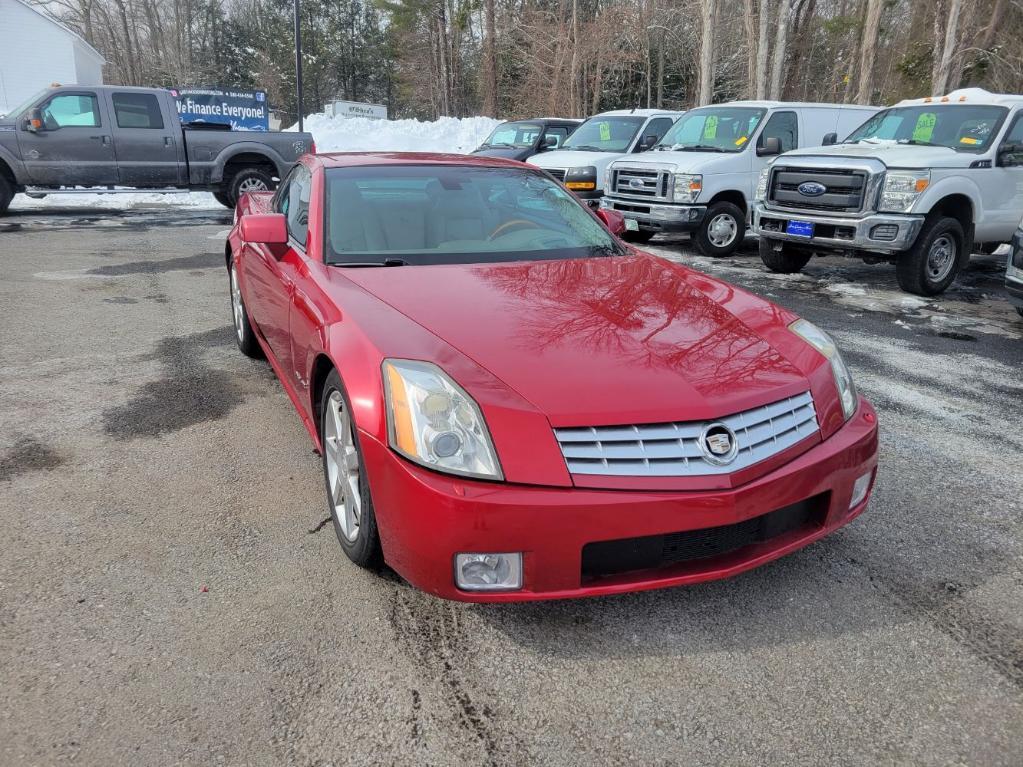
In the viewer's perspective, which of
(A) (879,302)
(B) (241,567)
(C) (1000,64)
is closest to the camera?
(B) (241,567)

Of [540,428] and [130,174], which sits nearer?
[540,428]

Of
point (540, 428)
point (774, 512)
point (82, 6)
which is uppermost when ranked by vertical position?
point (82, 6)

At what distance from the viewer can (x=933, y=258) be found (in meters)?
7.94

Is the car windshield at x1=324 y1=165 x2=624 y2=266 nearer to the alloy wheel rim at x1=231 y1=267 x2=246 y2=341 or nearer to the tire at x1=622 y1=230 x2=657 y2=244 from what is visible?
the alloy wheel rim at x1=231 y1=267 x2=246 y2=341

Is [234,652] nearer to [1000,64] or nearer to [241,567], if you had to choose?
[241,567]

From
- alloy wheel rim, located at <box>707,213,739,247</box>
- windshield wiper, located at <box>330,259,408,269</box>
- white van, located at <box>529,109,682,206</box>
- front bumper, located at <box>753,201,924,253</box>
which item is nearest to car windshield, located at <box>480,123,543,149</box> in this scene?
white van, located at <box>529,109,682,206</box>

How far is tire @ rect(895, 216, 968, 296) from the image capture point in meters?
7.75

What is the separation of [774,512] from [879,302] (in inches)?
245

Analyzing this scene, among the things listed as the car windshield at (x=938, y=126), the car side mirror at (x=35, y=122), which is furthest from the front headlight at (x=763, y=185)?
the car side mirror at (x=35, y=122)

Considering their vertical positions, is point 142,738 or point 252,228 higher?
point 252,228

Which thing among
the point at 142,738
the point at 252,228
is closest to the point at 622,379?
the point at 142,738

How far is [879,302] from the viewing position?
7.74m

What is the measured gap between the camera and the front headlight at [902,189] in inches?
296

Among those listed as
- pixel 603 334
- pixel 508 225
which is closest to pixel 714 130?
pixel 508 225
